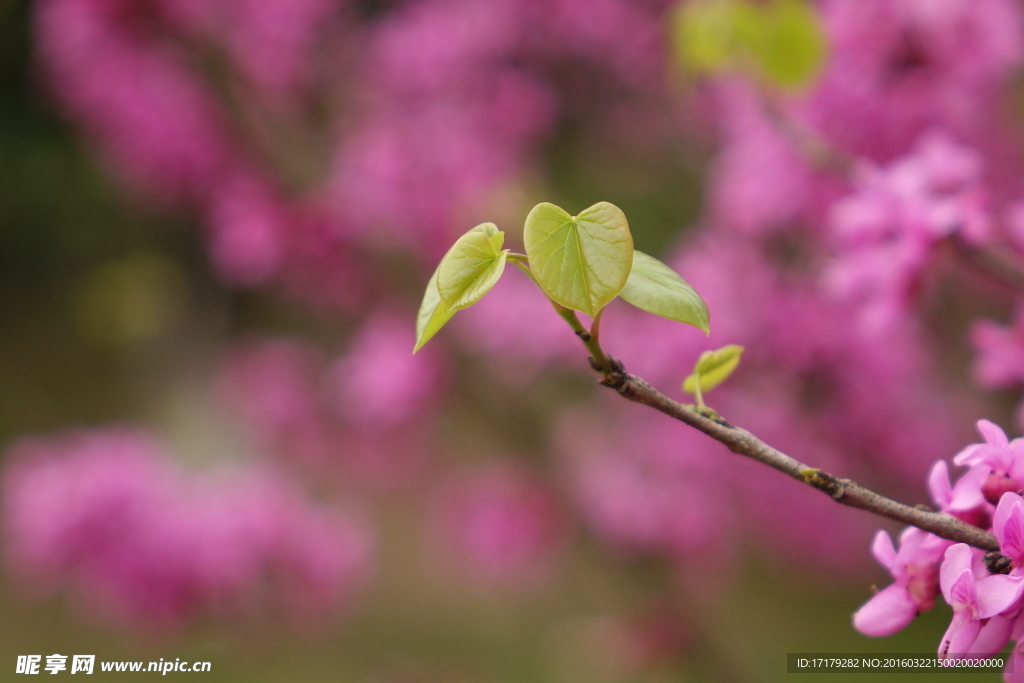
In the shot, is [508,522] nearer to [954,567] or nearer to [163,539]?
[163,539]

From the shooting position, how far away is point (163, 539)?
915 millimetres

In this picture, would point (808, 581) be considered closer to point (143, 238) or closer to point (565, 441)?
point (565, 441)

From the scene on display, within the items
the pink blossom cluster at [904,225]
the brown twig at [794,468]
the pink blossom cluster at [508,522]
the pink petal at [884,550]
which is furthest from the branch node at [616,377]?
the pink blossom cluster at [508,522]

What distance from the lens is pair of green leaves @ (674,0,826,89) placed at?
0.41m

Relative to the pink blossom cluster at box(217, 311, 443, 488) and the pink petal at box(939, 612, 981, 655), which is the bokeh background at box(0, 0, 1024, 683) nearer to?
the pink blossom cluster at box(217, 311, 443, 488)

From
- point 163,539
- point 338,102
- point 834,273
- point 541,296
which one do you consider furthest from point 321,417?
point 834,273

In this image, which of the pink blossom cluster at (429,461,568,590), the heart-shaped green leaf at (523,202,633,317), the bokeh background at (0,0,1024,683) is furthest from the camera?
the pink blossom cluster at (429,461,568,590)

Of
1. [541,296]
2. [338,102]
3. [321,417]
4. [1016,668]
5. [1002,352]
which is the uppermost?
[338,102]

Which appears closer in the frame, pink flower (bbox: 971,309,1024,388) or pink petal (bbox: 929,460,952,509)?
pink petal (bbox: 929,460,952,509)

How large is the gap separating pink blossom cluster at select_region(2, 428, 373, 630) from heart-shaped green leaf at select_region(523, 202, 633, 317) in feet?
2.89

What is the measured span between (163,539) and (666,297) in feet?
3.01

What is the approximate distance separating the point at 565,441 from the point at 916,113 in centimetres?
62

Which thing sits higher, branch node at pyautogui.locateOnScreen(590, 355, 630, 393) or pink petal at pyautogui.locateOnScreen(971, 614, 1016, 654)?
branch node at pyautogui.locateOnScreen(590, 355, 630, 393)

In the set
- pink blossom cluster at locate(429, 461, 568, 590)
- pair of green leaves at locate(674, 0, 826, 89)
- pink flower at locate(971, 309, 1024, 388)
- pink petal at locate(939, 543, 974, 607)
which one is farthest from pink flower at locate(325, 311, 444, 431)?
pink petal at locate(939, 543, 974, 607)
